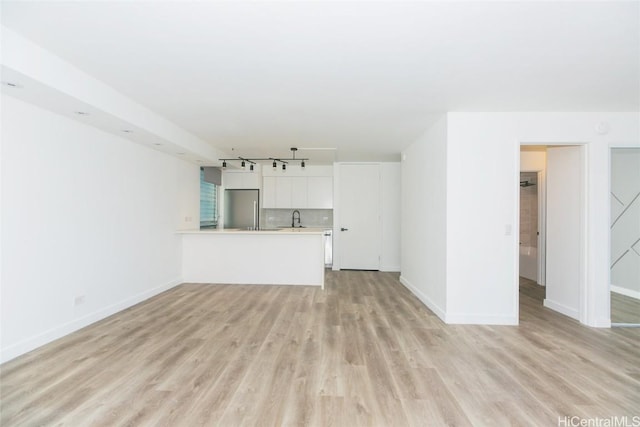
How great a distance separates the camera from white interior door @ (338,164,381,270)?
732cm

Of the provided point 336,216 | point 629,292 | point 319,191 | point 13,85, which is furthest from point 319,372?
point 319,191

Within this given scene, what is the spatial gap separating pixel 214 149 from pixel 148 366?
4.22 metres

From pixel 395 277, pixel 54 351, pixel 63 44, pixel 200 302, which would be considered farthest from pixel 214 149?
pixel 395 277

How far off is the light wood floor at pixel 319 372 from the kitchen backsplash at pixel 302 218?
12.9 ft

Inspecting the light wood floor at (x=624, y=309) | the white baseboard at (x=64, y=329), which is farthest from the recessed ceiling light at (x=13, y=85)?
the light wood floor at (x=624, y=309)

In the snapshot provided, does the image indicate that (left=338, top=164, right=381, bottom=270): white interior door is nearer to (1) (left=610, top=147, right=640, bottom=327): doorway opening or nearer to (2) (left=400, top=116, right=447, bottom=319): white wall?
(2) (left=400, top=116, right=447, bottom=319): white wall

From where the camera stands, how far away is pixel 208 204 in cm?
716

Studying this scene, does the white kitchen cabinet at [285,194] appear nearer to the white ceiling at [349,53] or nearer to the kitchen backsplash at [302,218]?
the kitchen backsplash at [302,218]

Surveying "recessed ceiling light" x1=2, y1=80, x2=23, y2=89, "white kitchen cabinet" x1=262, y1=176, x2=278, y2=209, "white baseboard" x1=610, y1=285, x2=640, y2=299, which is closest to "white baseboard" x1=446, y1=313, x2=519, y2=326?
"white baseboard" x1=610, y1=285, x2=640, y2=299

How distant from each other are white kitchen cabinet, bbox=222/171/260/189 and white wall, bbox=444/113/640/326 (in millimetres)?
4953

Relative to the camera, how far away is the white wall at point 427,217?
3943 mm

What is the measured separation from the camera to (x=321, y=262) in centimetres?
566

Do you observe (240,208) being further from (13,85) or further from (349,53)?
(349,53)

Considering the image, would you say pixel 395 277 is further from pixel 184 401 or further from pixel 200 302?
pixel 184 401
